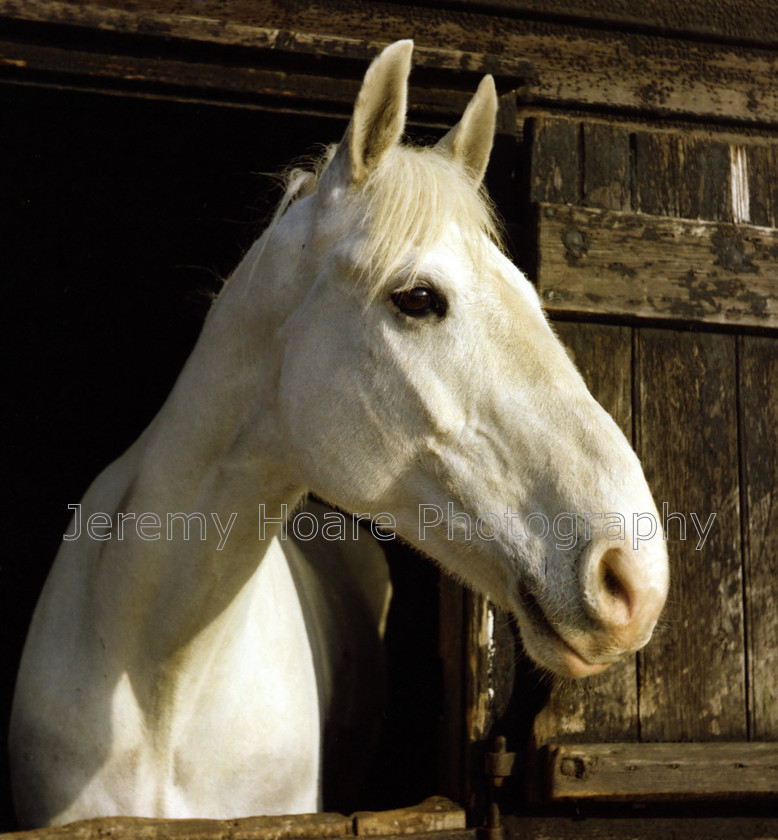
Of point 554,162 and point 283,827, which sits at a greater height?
point 554,162

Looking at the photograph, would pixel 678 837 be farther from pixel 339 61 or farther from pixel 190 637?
pixel 339 61

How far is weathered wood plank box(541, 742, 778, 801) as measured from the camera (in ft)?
5.74

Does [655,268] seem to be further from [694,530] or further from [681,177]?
[694,530]

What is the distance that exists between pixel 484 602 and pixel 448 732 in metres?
0.35

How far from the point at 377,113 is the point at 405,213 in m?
0.22

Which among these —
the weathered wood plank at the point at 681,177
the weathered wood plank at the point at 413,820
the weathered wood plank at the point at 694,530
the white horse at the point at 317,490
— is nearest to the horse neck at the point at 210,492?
the white horse at the point at 317,490

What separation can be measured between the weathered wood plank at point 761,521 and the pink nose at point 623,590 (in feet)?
3.03

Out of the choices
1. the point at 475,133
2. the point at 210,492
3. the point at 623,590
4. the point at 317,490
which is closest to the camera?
the point at 623,590

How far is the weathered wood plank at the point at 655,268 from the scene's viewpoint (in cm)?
196

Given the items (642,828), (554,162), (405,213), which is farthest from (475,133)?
(642,828)

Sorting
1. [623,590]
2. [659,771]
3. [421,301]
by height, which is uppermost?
[421,301]

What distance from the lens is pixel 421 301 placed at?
1.44m

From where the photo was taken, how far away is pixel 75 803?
5.56ft

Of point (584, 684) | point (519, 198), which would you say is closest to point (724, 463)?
point (584, 684)
